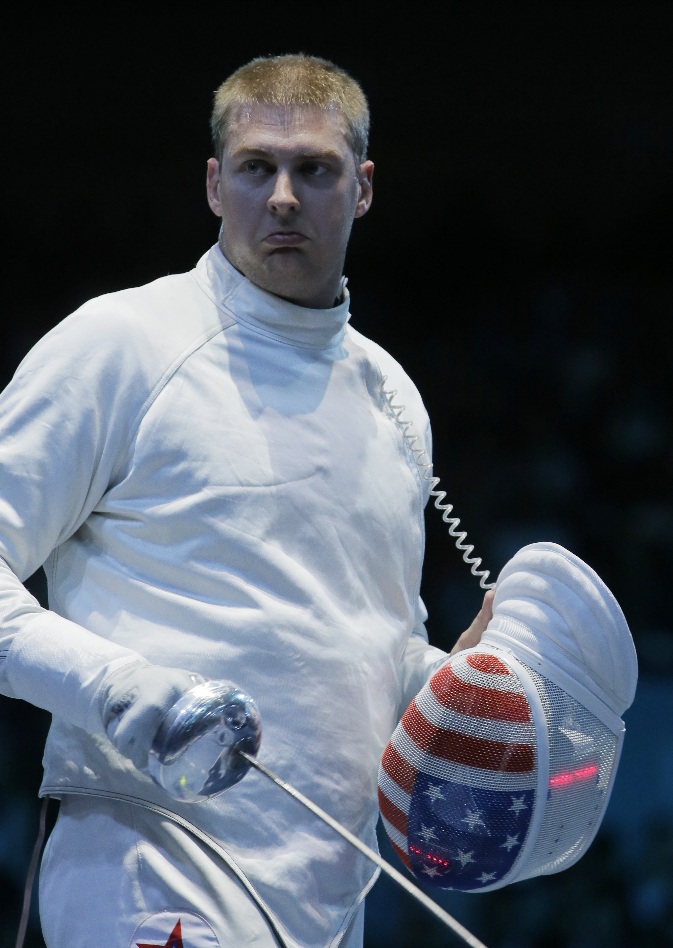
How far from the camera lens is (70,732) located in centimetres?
127

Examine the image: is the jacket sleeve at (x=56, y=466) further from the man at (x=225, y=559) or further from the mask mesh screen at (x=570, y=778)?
the mask mesh screen at (x=570, y=778)

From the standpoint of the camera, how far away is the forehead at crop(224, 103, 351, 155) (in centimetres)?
143

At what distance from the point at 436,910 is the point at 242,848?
0.87ft

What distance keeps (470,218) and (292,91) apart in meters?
1.97

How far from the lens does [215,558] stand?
1300 mm

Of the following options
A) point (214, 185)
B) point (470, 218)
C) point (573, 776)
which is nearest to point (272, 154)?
point (214, 185)

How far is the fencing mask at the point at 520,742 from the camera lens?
123 cm

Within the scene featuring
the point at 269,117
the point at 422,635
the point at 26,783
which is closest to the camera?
the point at 269,117

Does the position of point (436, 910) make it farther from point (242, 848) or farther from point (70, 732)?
point (70, 732)

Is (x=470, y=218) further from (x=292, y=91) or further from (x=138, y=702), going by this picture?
(x=138, y=702)

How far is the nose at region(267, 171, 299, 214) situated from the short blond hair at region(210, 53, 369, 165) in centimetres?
10

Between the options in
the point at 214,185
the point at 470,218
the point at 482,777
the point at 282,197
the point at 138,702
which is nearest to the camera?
the point at 138,702

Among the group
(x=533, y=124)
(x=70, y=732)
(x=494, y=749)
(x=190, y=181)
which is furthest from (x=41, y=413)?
(x=533, y=124)

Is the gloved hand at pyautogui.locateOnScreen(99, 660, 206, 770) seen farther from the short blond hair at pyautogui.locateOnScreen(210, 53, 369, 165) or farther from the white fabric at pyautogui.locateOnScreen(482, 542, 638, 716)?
the short blond hair at pyautogui.locateOnScreen(210, 53, 369, 165)
